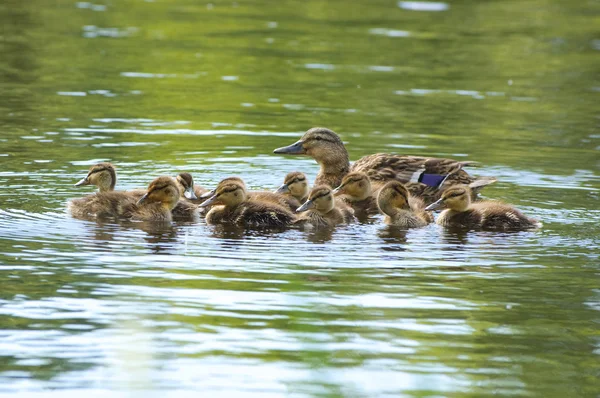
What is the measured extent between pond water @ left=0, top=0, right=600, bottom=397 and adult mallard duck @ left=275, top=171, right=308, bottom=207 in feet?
2.53

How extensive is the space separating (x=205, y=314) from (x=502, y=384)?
5.74 feet

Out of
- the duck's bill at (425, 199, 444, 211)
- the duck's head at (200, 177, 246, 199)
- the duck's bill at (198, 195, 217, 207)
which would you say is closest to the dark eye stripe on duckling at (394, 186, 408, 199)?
the duck's bill at (425, 199, 444, 211)

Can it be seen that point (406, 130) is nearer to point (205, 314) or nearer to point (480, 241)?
point (480, 241)

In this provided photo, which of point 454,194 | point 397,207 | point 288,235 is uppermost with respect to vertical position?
point 454,194

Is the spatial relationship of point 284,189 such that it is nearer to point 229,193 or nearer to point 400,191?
point 229,193

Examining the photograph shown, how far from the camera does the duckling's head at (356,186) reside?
10.5 metres

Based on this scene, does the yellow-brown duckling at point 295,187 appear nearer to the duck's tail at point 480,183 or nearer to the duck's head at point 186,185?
the duck's head at point 186,185

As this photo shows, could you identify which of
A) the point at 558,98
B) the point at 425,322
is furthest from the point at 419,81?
the point at 425,322

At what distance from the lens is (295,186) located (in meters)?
10.4

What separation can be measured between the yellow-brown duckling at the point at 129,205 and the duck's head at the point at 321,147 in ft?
8.02

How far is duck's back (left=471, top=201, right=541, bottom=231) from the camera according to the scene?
948 cm

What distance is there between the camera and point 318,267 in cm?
797

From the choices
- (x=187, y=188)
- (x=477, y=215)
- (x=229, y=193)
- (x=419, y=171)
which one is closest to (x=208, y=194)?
(x=187, y=188)

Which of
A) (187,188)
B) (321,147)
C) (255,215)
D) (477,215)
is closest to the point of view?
(255,215)
